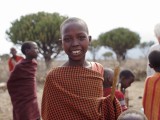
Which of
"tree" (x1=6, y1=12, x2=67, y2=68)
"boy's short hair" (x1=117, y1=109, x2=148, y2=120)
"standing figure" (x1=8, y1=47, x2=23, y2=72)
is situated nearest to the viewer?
"boy's short hair" (x1=117, y1=109, x2=148, y2=120)

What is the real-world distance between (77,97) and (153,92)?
161 centimetres

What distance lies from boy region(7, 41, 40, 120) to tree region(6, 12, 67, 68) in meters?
19.4

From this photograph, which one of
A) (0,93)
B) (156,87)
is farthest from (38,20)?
(156,87)

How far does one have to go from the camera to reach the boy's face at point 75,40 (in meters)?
2.77

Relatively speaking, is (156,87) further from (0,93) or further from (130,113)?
(0,93)

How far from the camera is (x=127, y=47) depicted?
128 ft

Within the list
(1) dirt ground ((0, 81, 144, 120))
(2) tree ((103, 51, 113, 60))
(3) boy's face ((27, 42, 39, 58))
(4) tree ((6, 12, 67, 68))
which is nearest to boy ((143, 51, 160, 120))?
(3) boy's face ((27, 42, 39, 58))

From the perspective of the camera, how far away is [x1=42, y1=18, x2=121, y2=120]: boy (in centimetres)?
270

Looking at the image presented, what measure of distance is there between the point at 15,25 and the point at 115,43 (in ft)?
44.6

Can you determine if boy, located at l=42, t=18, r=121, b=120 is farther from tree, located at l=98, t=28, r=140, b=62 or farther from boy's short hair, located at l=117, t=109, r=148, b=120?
tree, located at l=98, t=28, r=140, b=62

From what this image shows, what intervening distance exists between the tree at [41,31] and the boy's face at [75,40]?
22.8 m

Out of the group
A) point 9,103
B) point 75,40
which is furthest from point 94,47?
point 75,40

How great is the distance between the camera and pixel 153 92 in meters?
4.11

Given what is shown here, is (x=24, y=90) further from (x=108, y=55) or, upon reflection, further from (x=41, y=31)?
(x=108, y=55)
